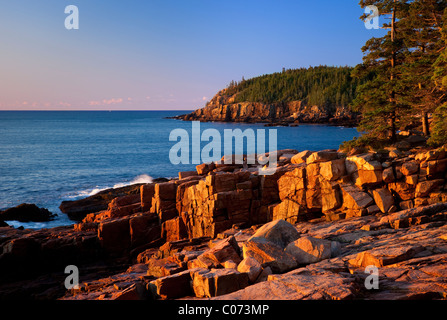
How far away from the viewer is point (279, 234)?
48.6 ft

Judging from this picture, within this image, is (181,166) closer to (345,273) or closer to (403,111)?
(403,111)

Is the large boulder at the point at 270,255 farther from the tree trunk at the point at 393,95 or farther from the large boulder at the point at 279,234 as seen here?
the tree trunk at the point at 393,95

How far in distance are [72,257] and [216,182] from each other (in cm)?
1191

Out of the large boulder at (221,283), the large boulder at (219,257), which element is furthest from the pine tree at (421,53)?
the large boulder at (221,283)

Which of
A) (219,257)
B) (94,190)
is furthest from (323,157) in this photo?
(94,190)

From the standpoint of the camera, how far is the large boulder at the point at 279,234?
14.5 metres

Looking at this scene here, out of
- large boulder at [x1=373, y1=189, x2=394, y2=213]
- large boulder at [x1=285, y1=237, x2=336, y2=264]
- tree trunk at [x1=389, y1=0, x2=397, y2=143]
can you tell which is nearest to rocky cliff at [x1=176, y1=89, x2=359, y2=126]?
tree trunk at [x1=389, y1=0, x2=397, y2=143]

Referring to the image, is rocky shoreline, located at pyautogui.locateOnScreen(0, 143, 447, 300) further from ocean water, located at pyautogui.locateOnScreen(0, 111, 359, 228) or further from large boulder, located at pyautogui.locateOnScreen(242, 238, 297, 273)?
ocean water, located at pyautogui.locateOnScreen(0, 111, 359, 228)

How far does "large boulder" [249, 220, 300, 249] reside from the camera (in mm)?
14531

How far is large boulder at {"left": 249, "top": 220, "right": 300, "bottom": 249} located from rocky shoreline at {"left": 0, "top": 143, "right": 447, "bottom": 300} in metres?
0.05

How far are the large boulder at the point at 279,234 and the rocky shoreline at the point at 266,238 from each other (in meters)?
0.05

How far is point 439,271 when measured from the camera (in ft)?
31.7
